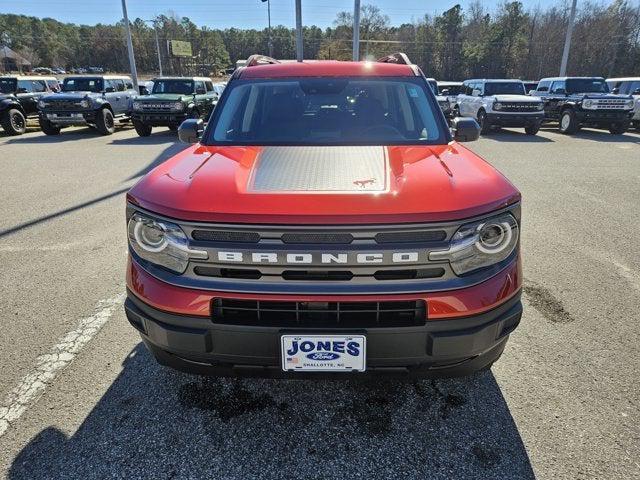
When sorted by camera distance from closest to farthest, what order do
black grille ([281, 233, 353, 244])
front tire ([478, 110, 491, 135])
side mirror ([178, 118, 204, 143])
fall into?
black grille ([281, 233, 353, 244])
side mirror ([178, 118, 204, 143])
front tire ([478, 110, 491, 135])

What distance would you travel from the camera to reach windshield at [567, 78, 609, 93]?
15.8m

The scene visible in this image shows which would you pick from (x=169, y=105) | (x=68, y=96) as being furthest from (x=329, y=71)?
(x=68, y=96)

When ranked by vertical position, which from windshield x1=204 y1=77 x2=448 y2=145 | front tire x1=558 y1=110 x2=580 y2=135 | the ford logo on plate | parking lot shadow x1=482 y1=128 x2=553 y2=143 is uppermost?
windshield x1=204 y1=77 x2=448 y2=145

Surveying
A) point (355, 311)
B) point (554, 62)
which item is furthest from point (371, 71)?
point (554, 62)

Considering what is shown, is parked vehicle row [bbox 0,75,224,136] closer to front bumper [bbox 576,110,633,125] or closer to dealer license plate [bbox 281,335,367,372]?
front bumper [bbox 576,110,633,125]

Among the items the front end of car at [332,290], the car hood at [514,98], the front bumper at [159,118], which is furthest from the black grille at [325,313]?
the car hood at [514,98]

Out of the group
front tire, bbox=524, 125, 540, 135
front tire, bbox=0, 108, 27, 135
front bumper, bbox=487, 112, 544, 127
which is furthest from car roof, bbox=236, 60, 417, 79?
front tire, bbox=0, 108, 27, 135

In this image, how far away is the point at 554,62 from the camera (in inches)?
2534

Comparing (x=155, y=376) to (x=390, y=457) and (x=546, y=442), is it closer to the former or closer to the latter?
(x=390, y=457)

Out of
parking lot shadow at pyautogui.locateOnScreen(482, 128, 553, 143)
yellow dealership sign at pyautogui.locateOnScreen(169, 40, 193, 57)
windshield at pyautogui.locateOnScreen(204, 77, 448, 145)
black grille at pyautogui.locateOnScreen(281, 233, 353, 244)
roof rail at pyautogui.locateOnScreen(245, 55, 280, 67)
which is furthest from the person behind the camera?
yellow dealership sign at pyautogui.locateOnScreen(169, 40, 193, 57)

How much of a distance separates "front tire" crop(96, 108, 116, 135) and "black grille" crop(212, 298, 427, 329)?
15290 millimetres

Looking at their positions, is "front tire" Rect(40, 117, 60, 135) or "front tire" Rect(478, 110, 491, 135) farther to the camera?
"front tire" Rect(478, 110, 491, 135)

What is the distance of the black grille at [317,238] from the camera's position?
68.4 inches

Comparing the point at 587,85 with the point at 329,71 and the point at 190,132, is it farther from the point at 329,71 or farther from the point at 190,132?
the point at 190,132
